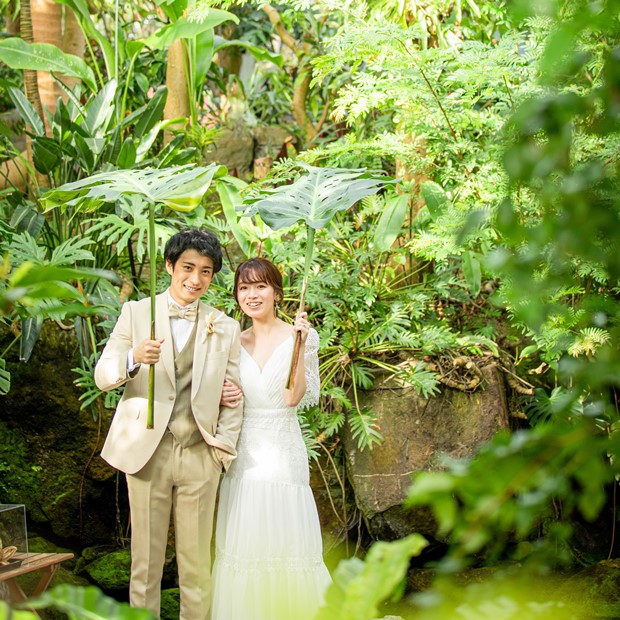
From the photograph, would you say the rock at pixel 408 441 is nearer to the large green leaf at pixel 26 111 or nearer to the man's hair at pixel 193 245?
the man's hair at pixel 193 245

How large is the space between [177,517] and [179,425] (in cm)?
38

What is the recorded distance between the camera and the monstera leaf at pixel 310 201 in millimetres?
2953

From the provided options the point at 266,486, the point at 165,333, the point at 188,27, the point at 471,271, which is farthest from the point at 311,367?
the point at 188,27

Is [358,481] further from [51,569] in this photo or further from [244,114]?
[244,114]

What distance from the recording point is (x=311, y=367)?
11.2ft

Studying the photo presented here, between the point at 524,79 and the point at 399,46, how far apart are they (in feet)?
2.11

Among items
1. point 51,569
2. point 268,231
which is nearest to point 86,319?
point 268,231

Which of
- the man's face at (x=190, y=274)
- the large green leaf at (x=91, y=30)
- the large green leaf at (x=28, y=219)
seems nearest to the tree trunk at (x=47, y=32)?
the large green leaf at (x=91, y=30)

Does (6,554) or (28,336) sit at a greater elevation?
(28,336)

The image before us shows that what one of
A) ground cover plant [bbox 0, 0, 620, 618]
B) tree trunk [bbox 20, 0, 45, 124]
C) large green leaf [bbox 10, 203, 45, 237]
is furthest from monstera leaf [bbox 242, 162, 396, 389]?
tree trunk [bbox 20, 0, 45, 124]

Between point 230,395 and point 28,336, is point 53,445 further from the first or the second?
point 230,395

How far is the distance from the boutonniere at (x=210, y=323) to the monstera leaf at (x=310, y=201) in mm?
366

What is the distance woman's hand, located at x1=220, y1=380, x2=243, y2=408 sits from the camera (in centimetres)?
319

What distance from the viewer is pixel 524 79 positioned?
13.2 ft
